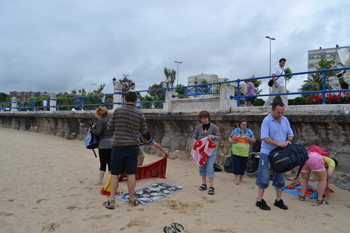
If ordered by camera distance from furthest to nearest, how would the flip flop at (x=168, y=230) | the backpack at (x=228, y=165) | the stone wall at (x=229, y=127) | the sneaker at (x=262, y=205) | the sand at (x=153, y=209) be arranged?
the backpack at (x=228, y=165) < the stone wall at (x=229, y=127) < the sneaker at (x=262, y=205) < the sand at (x=153, y=209) < the flip flop at (x=168, y=230)

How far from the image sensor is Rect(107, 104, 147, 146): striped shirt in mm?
3862

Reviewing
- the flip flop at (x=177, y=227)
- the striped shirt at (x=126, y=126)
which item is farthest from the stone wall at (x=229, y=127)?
the flip flop at (x=177, y=227)

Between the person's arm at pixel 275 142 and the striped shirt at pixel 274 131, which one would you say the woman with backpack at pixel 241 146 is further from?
the person's arm at pixel 275 142

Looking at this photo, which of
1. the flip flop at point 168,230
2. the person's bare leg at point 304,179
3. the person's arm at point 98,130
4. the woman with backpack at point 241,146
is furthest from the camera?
the woman with backpack at point 241,146

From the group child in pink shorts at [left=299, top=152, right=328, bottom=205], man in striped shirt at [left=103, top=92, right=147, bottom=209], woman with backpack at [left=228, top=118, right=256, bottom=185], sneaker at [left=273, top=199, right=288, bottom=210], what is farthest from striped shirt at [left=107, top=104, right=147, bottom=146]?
child in pink shorts at [left=299, top=152, right=328, bottom=205]

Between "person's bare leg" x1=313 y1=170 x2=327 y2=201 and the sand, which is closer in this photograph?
the sand

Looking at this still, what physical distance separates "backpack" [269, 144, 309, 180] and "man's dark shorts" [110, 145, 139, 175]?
2.20m

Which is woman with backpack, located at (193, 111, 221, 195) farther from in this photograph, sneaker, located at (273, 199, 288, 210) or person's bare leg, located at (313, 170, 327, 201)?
person's bare leg, located at (313, 170, 327, 201)

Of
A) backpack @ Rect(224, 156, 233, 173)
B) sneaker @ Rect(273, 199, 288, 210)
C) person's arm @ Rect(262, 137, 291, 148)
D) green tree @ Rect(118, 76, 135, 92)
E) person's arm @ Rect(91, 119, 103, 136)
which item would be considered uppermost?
green tree @ Rect(118, 76, 135, 92)

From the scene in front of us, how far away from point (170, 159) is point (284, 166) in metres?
5.40

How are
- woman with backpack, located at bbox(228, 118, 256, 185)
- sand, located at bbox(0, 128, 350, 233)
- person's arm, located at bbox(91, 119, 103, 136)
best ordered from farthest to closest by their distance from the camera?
woman with backpack, located at bbox(228, 118, 256, 185), person's arm, located at bbox(91, 119, 103, 136), sand, located at bbox(0, 128, 350, 233)

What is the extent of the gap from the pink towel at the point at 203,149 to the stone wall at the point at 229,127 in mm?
2139

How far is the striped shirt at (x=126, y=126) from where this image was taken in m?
3.86

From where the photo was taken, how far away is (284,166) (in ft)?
12.0
